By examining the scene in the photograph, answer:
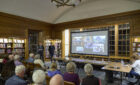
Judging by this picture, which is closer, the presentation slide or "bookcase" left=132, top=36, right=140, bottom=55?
"bookcase" left=132, top=36, right=140, bottom=55

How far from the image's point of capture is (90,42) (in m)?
6.61

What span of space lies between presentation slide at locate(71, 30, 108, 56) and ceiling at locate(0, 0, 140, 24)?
5.56 ft

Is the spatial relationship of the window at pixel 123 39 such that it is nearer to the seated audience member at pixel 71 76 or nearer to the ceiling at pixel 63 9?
the ceiling at pixel 63 9

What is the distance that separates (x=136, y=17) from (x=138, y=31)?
864mm

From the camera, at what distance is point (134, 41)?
5746 millimetres

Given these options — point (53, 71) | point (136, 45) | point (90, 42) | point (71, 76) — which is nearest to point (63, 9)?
point (90, 42)

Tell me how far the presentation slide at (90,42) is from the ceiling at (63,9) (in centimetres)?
169

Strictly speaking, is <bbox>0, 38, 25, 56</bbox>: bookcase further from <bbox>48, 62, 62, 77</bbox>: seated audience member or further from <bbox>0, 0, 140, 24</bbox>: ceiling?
<bbox>48, 62, 62, 77</bbox>: seated audience member

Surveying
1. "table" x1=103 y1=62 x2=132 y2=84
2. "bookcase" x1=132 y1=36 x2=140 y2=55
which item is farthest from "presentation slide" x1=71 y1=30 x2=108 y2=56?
"table" x1=103 y1=62 x2=132 y2=84

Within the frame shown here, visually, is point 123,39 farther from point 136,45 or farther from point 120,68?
point 120,68

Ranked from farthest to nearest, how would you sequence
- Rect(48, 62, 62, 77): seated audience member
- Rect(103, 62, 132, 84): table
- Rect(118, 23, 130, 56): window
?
Rect(118, 23, 130, 56): window → Rect(103, 62, 132, 84): table → Rect(48, 62, 62, 77): seated audience member

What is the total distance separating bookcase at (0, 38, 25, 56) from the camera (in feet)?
19.7

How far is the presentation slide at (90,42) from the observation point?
19.4 feet

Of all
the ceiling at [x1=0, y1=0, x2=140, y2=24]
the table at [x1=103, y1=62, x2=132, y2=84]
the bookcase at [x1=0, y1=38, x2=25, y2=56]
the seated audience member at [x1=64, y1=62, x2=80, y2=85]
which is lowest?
the table at [x1=103, y1=62, x2=132, y2=84]
